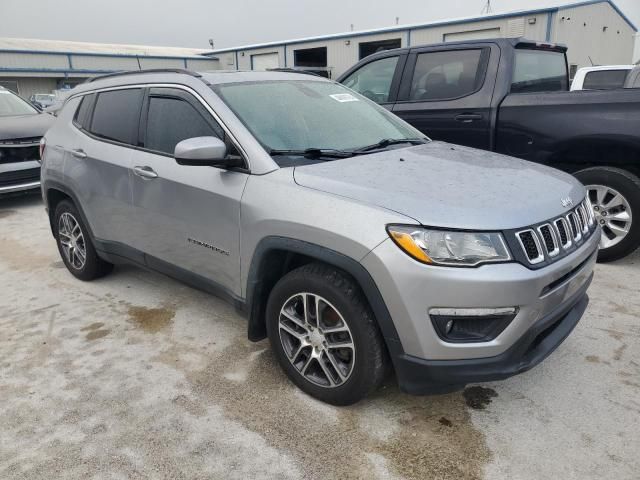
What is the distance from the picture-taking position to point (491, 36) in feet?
62.9

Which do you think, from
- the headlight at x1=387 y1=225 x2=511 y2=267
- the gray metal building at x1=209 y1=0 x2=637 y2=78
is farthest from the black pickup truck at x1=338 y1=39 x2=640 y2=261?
the gray metal building at x1=209 y1=0 x2=637 y2=78

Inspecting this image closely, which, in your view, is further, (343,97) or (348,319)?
(343,97)

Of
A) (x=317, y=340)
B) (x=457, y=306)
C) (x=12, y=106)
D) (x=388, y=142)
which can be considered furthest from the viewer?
(x=12, y=106)

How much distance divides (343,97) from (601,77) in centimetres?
702

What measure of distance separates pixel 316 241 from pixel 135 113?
2007 mm

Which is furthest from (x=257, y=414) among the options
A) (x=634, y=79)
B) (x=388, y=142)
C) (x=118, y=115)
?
(x=634, y=79)

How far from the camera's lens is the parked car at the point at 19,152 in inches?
287

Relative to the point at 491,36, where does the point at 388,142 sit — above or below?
below

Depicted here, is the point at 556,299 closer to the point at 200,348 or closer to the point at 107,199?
the point at 200,348

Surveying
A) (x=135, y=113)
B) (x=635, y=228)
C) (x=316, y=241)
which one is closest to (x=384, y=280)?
(x=316, y=241)

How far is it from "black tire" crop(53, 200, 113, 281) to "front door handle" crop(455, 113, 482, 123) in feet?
11.7

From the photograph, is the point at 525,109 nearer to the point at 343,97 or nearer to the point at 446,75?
the point at 446,75

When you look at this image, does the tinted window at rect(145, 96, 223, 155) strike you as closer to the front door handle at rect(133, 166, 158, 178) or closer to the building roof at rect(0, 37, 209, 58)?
the front door handle at rect(133, 166, 158, 178)

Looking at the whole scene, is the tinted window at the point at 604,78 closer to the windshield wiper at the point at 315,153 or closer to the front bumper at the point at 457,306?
the windshield wiper at the point at 315,153
